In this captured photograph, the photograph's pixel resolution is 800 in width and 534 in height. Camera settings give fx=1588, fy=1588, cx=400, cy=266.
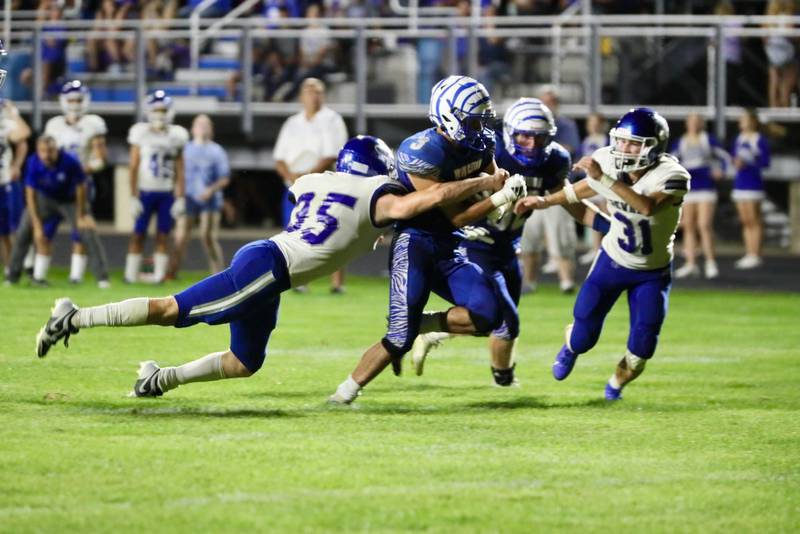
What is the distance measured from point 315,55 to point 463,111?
12758mm

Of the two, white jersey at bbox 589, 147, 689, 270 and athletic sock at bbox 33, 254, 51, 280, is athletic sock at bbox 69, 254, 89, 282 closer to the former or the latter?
athletic sock at bbox 33, 254, 51, 280

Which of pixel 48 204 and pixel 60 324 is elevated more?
pixel 60 324

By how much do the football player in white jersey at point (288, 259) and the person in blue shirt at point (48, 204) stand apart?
7.72 metres

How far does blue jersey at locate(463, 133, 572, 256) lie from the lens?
9.15 metres

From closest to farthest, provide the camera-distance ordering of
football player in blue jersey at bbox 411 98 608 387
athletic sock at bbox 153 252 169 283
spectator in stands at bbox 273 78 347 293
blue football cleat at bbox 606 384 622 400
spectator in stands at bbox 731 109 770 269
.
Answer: blue football cleat at bbox 606 384 622 400, football player in blue jersey at bbox 411 98 608 387, spectator in stands at bbox 273 78 347 293, athletic sock at bbox 153 252 169 283, spectator in stands at bbox 731 109 770 269

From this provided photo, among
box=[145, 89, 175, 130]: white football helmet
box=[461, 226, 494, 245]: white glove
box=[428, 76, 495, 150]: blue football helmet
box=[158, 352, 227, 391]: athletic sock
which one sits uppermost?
box=[428, 76, 495, 150]: blue football helmet

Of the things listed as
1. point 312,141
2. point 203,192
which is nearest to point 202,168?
point 203,192

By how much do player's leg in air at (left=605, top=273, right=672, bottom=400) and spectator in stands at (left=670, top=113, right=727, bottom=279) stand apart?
8.87m

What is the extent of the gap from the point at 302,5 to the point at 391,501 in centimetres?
1754

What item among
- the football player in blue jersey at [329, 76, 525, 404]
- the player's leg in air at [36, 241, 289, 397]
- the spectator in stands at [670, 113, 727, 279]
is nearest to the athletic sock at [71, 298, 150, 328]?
the player's leg in air at [36, 241, 289, 397]

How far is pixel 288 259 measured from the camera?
757 cm

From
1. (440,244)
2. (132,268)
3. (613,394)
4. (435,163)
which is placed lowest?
(132,268)

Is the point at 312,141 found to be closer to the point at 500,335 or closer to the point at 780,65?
the point at 780,65

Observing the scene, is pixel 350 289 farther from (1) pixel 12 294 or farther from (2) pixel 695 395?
(2) pixel 695 395
